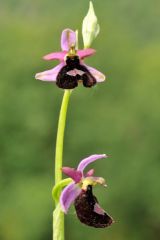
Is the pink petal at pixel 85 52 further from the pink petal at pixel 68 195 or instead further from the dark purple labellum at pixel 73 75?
the pink petal at pixel 68 195

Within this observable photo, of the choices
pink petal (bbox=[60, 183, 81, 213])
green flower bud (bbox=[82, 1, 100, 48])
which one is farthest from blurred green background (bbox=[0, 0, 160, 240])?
pink petal (bbox=[60, 183, 81, 213])

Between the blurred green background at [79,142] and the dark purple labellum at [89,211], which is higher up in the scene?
the blurred green background at [79,142]

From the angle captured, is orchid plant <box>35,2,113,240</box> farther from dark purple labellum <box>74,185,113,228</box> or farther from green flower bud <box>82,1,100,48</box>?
green flower bud <box>82,1,100,48</box>

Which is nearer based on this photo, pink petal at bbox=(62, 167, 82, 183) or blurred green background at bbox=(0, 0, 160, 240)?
pink petal at bbox=(62, 167, 82, 183)

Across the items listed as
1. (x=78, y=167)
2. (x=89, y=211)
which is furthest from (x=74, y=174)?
(x=89, y=211)

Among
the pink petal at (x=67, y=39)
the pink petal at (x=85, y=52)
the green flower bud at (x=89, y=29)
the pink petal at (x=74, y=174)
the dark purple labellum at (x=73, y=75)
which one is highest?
the green flower bud at (x=89, y=29)

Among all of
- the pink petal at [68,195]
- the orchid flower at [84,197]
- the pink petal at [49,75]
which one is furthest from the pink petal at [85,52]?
the pink petal at [68,195]
